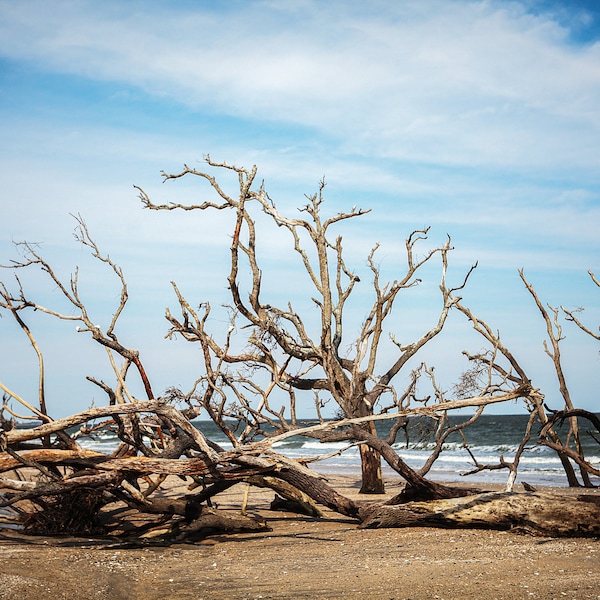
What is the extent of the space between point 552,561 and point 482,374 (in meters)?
7.39

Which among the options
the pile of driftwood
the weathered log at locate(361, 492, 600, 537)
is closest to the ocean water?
the pile of driftwood

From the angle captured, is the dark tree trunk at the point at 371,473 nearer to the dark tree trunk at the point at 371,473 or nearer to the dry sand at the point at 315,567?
the dark tree trunk at the point at 371,473

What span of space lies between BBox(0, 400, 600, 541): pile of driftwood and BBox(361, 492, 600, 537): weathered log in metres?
0.01

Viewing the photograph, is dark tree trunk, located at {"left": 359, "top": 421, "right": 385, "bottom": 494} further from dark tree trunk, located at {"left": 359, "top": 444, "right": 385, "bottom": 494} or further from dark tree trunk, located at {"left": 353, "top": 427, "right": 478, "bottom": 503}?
dark tree trunk, located at {"left": 353, "top": 427, "right": 478, "bottom": 503}

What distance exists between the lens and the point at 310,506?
10.5 m

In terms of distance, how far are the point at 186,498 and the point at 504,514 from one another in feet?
13.4

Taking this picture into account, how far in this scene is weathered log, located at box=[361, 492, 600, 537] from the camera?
24.8 feet

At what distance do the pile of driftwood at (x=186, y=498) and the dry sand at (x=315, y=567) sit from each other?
195 mm

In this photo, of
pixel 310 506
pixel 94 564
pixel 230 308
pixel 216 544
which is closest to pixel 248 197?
pixel 230 308

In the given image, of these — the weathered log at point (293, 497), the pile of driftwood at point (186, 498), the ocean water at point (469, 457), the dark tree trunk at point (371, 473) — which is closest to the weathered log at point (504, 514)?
the pile of driftwood at point (186, 498)

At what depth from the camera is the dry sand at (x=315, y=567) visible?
5.96m

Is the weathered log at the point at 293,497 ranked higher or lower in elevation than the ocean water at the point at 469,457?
higher

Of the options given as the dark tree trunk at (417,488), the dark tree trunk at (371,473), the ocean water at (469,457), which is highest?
the dark tree trunk at (417,488)

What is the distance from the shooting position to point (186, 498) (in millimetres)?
9438
